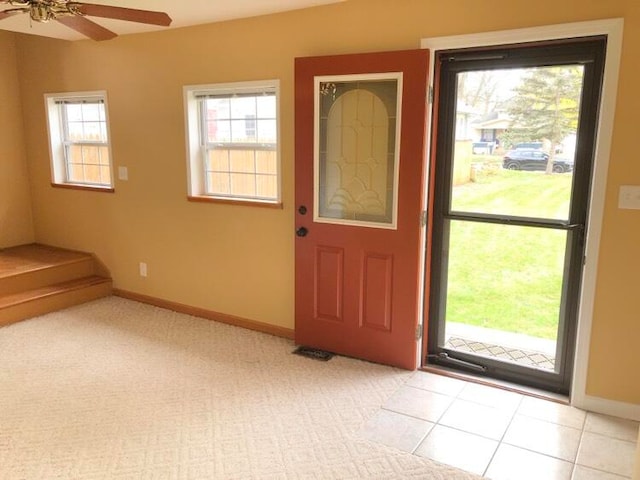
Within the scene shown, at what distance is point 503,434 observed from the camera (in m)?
2.49

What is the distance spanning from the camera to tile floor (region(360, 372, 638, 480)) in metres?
2.24

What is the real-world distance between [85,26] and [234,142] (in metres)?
1.45


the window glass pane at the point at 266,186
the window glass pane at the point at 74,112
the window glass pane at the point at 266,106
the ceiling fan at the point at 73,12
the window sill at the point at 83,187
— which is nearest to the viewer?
the ceiling fan at the point at 73,12

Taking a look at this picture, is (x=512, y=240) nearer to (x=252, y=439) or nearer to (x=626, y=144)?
(x=626, y=144)

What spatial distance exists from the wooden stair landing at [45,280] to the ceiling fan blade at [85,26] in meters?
2.43

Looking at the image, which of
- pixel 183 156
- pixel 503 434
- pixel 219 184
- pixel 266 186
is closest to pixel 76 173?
pixel 183 156

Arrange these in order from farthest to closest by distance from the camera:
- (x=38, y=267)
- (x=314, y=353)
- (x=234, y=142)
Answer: (x=38, y=267), (x=234, y=142), (x=314, y=353)

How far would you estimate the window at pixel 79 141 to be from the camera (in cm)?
459

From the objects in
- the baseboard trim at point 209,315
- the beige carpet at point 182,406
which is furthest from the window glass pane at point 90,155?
the beige carpet at point 182,406

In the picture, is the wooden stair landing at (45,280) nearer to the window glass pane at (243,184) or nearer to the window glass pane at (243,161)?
the window glass pane at (243,184)

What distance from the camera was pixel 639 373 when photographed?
258 centimetres

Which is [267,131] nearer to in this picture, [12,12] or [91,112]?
[12,12]

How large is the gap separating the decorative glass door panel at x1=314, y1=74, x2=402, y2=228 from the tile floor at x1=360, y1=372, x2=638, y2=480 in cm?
110

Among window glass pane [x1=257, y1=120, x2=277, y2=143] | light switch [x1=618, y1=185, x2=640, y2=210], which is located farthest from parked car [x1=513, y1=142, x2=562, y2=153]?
window glass pane [x1=257, y1=120, x2=277, y2=143]
